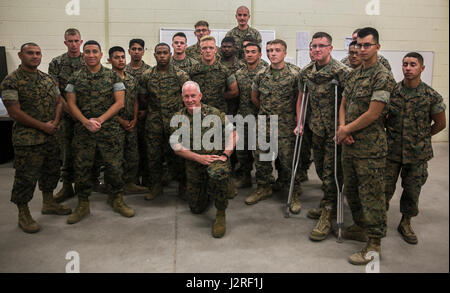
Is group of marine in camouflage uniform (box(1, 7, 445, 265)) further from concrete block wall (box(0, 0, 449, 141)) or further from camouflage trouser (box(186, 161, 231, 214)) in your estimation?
concrete block wall (box(0, 0, 449, 141))

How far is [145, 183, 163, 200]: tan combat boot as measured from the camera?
14.6ft

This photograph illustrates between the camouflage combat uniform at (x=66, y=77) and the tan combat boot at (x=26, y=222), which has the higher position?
the camouflage combat uniform at (x=66, y=77)

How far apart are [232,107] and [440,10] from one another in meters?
5.42

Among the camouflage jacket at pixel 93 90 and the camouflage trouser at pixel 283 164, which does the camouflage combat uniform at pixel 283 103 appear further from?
the camouflage jacket at pixel 93 90

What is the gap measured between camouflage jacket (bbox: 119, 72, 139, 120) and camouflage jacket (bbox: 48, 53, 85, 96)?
538mm

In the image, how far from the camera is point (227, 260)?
3070 mm

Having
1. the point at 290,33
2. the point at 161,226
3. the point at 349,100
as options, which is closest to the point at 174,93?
the point at 161,226

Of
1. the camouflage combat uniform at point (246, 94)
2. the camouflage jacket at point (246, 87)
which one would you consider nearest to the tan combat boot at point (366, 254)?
the camouflage combat uniform at point (246, 94)

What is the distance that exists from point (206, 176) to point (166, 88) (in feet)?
3.69

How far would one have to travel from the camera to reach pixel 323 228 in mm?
3475

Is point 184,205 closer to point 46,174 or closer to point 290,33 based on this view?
point 46,174

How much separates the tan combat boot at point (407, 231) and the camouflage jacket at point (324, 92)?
3.42ft

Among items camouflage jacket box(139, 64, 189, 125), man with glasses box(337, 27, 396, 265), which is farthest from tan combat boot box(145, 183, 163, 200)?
man with glasses box(337, 27, 396, 265)

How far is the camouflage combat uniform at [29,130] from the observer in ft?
11.5
